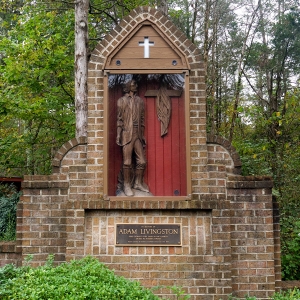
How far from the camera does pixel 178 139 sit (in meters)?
6.32

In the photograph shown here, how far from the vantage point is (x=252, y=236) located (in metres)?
5.91

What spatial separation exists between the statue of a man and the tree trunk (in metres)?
2.77

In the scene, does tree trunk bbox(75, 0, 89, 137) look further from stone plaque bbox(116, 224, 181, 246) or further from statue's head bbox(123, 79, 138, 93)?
stone plaque bbox(116, 224, 181, 246)

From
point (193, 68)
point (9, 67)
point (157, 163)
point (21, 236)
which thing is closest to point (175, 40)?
point (193, 68)

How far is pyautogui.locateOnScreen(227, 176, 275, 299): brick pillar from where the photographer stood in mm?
5832

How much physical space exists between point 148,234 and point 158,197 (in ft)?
1.79

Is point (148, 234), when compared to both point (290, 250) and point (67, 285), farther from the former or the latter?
point (290, 250)

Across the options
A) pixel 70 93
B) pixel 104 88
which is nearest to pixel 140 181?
pixel 104 88

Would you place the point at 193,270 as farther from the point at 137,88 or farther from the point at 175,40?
the point at 175,40

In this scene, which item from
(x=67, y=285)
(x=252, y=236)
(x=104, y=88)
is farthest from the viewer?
(x=104, y=88)

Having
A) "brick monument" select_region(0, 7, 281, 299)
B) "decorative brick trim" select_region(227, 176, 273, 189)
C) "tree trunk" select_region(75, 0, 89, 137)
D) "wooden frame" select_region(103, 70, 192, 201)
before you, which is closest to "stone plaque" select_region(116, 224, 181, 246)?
"brick monument" select_region(0, 7, 281, 299)

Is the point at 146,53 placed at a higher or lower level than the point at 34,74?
lower

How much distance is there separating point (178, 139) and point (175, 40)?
5.00ft

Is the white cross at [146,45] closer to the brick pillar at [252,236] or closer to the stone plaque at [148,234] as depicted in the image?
the brick pillar at [252,236]
